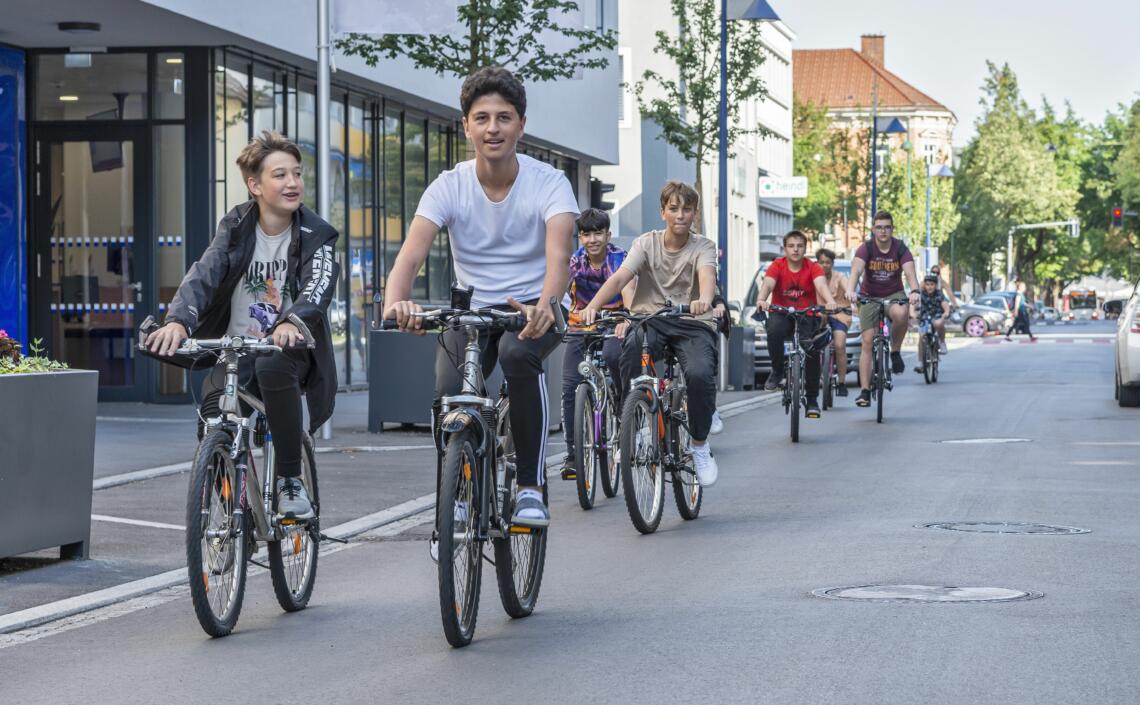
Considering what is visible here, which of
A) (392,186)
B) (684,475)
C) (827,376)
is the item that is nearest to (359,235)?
(392,186)

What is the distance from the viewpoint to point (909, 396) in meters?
24.5

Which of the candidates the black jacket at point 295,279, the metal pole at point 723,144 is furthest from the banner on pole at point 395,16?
the metal pole at point 723,144

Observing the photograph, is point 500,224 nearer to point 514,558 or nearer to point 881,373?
point 514,558

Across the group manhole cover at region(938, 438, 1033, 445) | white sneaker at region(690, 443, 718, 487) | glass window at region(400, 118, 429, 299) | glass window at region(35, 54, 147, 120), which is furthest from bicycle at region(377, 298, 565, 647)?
glass window at region(400, 118, 429, 299)

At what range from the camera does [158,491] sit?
1234 centimetres

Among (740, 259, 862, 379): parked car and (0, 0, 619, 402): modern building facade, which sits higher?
(0, 0, 619, 402): modern building facade

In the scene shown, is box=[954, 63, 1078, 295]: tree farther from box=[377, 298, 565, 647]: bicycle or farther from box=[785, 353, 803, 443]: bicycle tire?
box=[377, 298, 565, 647]: bicycle

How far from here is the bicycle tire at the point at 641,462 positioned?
9.83 metres

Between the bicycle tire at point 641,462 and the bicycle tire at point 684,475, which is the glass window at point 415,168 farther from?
the bicycle tire at point 641,462

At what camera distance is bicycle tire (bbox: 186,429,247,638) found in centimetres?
655

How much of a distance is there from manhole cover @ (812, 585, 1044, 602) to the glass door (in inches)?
593

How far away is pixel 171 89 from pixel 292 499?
1517cm

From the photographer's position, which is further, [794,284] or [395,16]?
[794,284]

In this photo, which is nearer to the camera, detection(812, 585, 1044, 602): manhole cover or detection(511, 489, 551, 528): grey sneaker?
detection(511, 489, 551, 528): grey sneaker
